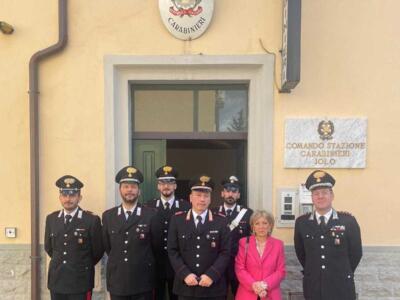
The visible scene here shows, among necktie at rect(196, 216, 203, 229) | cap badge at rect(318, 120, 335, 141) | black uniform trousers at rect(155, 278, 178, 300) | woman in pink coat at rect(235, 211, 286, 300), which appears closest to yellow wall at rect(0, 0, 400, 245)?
cap badge at rect(318, 120, 335, 141)

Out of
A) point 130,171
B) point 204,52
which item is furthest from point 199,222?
point 204,52

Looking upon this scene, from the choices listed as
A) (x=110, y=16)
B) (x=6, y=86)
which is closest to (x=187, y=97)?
(x=110, y=16)

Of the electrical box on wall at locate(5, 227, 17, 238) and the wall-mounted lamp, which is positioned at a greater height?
the wall-mounted lamp

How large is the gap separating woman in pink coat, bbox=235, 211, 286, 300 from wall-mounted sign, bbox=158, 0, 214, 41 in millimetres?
2198

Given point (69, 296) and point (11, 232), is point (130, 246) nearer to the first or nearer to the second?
point (69, 296)

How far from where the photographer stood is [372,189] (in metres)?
4.48

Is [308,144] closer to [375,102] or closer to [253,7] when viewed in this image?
[375,102]

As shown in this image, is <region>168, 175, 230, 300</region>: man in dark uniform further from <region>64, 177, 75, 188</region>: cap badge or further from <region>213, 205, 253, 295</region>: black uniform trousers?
<region>64, 177, 75, 188</region>: cap badge

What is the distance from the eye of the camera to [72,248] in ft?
12.5

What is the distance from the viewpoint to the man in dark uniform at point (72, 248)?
150 inches

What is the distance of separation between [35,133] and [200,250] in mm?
2379

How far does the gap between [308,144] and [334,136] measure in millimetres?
305

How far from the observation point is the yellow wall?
4453 millimetres

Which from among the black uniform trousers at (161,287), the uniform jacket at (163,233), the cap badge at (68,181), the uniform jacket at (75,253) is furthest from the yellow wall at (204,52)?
the black uniform trousers at (161,287)
